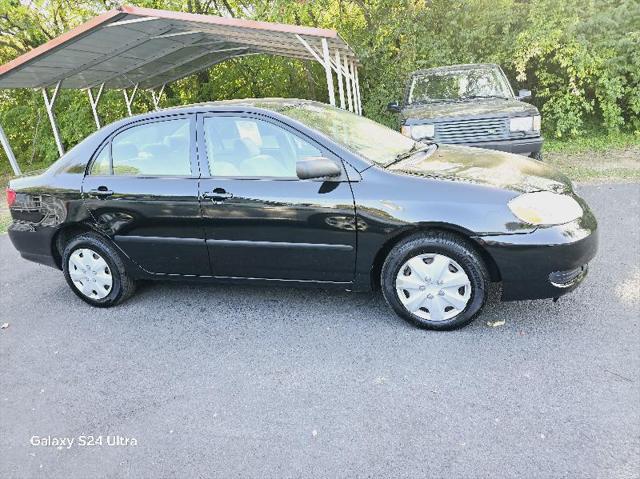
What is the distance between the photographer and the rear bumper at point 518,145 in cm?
666

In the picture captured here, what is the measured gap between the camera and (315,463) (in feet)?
8.22

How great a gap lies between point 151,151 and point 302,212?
143cm

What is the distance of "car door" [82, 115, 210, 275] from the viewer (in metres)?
4.01

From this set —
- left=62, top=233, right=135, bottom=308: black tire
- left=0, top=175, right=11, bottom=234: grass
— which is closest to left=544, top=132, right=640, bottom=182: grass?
left=62, top=233, right=135, bottom=308: black tire

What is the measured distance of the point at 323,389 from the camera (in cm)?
308

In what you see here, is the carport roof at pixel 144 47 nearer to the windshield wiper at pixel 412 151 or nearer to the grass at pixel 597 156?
the windshield wiper at pixel 412 151

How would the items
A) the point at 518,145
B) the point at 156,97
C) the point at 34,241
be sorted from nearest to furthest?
the point at 34,241 → the point at 518,145 → the point at 156,97

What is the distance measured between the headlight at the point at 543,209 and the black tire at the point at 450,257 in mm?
387

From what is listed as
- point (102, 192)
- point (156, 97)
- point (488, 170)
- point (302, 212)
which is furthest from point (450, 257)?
point (156, 97)

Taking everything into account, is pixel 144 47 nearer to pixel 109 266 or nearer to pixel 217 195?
pixel 109 266

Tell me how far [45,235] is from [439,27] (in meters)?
10.9

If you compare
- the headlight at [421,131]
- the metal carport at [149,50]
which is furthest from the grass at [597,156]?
the metal carport at [149,50]

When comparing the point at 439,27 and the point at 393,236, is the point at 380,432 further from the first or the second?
the point at 439,27

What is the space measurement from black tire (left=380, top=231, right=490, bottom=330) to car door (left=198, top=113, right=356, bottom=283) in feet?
1.01
